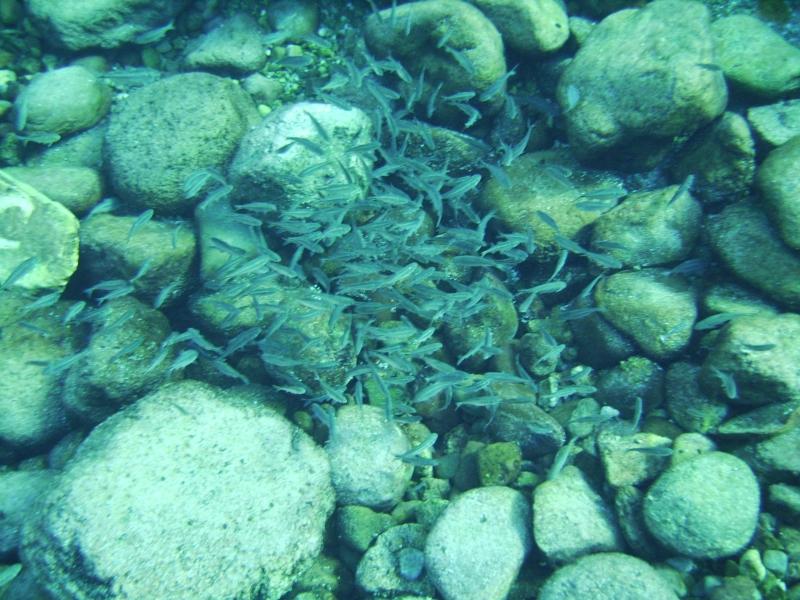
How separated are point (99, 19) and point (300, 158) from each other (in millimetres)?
4746

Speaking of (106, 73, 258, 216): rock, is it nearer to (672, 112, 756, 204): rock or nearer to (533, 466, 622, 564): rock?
(533, 466, 622, 564): rock

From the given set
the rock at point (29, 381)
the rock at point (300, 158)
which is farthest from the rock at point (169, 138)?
the rock at point (29, 381)

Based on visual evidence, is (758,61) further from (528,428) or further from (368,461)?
(368,461)

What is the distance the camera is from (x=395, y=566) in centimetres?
495

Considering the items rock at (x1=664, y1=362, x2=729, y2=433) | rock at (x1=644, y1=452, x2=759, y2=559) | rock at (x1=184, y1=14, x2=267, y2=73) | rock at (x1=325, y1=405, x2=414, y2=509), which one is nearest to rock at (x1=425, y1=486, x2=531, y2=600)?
rock at (x1=325, y1=405, x2=414, y2=509)

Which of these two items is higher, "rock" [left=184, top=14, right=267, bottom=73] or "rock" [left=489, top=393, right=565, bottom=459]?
"rock" [left=184, top=14, right=267, bottom=73]

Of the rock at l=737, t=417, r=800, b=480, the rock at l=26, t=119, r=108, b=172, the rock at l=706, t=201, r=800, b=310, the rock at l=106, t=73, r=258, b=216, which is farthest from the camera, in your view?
the rock at l=26, t=119, r=108, b=172

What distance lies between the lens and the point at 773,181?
527 cm

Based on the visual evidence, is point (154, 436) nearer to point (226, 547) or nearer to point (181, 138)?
point (226, 547)

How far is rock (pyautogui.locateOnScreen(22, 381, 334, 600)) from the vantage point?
4.49m

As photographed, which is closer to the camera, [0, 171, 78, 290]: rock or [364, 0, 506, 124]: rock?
[0, 171, 78, 290]: rock

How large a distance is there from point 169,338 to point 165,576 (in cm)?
244

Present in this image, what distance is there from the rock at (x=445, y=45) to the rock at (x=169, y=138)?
2.39 m

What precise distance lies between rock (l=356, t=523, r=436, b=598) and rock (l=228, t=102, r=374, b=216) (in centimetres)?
384
